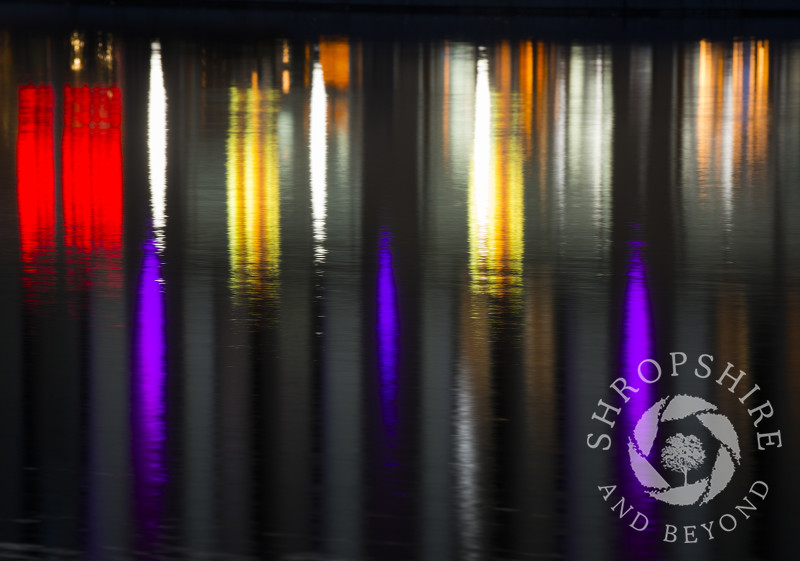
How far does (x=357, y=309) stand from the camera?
7.61m

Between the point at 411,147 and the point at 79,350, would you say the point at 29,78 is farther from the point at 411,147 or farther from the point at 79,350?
the point at 79,350

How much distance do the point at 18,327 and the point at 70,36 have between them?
21575 mm

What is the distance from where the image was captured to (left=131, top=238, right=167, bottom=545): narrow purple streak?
16.3 ft

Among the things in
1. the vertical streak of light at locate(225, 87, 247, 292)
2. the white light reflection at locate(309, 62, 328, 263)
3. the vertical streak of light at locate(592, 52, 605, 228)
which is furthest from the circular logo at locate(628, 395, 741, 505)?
the vertical streak of light at locate(592, 52, 605, 228)

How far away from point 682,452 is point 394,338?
1.96 m

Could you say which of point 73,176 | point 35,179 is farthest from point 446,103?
point 35,179

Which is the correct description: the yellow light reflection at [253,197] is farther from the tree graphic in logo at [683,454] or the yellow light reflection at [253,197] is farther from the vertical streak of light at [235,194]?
the tree graphic in logo at [683,454]

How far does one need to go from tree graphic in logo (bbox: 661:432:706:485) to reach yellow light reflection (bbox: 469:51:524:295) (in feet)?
8.06

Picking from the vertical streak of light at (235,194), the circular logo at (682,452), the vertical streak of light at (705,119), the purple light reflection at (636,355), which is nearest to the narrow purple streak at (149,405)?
the vertical streak of light at (235,194)

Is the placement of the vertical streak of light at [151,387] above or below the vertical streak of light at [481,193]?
below

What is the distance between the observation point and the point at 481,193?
11.4m

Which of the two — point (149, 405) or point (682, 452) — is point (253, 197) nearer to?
point (149, 405)

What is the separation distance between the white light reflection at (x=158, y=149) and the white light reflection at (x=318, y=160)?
1.03 m

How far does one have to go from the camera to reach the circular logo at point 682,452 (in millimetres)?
5117
